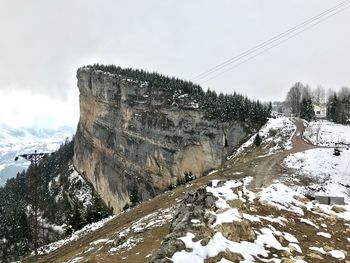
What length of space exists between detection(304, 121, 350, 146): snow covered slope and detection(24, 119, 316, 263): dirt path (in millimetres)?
2272

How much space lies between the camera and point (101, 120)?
156 meters

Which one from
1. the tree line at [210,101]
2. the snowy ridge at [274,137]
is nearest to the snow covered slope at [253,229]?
the snowy ridge at [274,137]

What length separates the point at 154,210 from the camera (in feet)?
152

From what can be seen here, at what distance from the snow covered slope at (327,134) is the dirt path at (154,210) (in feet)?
7.46

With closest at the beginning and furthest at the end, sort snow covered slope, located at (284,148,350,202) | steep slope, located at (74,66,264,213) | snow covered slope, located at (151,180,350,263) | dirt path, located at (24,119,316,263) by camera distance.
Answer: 1. snow covered slope, located at (151,180,350,263)
2. dirt path, located at (24,119,316,263)
3. snow covered slope, located at (284,148,350,202)
4. steep slope, located at (74,66,264,213)

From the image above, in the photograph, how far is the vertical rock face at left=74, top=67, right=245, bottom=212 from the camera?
370 ft

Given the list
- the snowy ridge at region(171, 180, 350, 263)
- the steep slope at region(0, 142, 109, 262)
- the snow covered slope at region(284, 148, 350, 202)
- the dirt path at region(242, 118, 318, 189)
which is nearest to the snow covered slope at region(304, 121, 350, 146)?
the dirt path at region(242, 118, 318, 189)

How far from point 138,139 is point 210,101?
29398 millimetres

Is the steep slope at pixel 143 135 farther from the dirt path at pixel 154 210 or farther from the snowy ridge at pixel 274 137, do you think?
the dirt path at pixel 154 210

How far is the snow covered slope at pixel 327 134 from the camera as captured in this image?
83.5m

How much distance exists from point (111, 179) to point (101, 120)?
931 inches

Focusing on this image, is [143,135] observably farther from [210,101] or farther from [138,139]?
[210,101]

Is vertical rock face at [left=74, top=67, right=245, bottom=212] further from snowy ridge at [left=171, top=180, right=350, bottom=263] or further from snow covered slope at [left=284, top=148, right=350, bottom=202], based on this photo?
snowy ridge at [left=171, top=180, right=350, bottom=263]

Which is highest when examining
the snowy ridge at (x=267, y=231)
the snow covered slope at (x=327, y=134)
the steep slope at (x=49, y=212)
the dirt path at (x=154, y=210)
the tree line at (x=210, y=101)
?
the tree line at (x=210, y=101)
